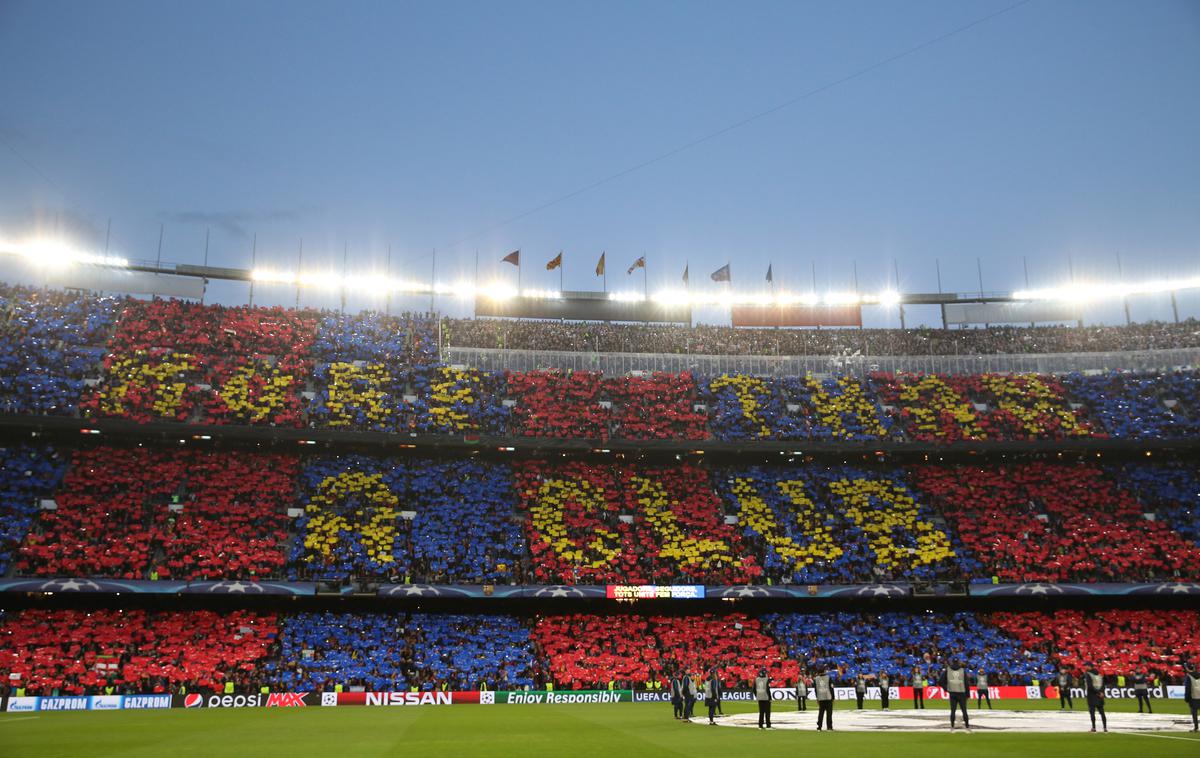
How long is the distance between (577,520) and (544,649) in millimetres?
8758

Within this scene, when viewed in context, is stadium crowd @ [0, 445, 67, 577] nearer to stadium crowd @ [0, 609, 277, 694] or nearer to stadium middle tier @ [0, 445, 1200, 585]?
stadium middle tier @ [0, 445, 1200, 585]

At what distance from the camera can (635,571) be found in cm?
4756

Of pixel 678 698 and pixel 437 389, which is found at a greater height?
pixel 437 389

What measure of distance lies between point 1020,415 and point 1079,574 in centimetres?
1299


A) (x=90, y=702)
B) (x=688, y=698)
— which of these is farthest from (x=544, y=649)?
(x=90, y=702)

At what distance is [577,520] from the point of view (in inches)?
2008

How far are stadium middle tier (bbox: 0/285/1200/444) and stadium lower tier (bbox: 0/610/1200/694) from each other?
38.4 ft

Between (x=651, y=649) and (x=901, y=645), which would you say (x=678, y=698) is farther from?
(x=901, y=645)

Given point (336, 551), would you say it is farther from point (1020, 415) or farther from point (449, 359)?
point (1020, 415)

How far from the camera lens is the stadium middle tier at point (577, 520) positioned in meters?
44.1

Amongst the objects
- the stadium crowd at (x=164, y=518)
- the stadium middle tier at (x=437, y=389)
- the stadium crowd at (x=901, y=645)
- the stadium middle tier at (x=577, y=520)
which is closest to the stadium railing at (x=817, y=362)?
the stadium middle tier at (x=437, y=389)

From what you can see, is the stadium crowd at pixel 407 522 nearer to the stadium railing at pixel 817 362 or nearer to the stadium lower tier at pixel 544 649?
the stadium lower tier at pixel 544 649

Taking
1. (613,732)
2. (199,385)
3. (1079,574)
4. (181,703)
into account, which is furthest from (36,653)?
(1079,574)

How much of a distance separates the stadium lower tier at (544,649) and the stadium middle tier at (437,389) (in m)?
11.7
